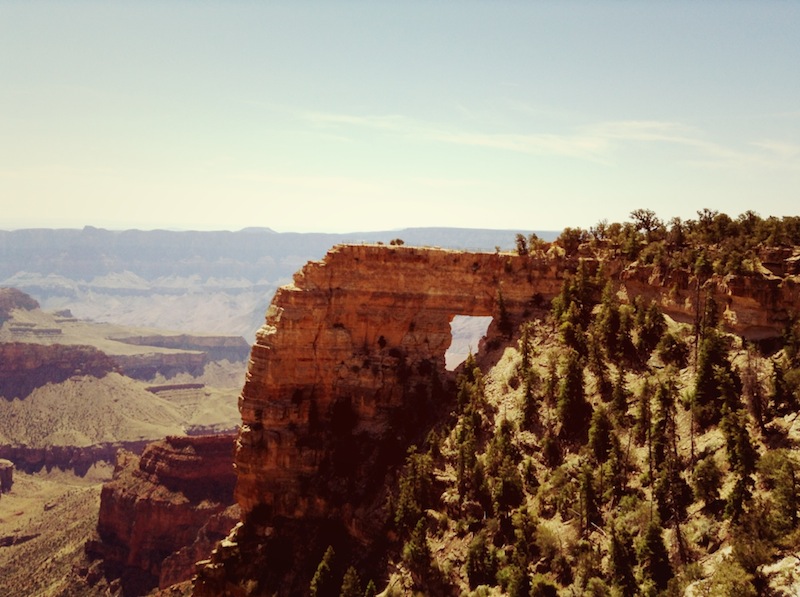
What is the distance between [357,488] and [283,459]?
697 cm

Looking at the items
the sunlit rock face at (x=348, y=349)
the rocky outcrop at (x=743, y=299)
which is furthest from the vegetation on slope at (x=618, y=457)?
the sunlit rock face at (x=348, y=349)

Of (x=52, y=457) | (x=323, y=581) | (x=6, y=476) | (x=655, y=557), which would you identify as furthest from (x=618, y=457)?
(x=52, y=457)

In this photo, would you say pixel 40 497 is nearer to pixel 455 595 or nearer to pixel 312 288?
pixel 312 288

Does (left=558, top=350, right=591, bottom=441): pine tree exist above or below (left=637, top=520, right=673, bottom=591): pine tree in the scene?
above

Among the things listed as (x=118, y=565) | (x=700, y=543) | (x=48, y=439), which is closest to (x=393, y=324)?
(x=700, y=543)

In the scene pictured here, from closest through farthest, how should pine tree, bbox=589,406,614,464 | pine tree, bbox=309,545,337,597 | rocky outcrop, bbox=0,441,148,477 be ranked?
pine tree, bbox=589,406,614,464 → pine tree, bbox=309,545,337,597 → rocky outcrop, bbox=0,441,148,477

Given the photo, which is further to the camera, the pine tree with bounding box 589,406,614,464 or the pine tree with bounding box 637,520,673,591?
the pine tree with bounding box 589,406,614,464

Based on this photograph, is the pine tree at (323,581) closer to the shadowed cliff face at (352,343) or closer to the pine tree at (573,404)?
the shadowed cliff face at (352,343)

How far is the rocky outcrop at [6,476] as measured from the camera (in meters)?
165

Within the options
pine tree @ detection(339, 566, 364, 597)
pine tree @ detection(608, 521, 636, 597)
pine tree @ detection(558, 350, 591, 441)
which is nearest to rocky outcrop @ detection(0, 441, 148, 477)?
pine tree @ detection(339, 566, 364, 597)

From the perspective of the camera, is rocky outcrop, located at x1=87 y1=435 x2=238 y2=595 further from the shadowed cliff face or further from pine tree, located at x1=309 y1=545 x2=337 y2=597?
pine tree, located at x1=309 y1=545 x2=337 y2=597

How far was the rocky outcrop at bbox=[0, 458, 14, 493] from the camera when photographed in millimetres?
164750

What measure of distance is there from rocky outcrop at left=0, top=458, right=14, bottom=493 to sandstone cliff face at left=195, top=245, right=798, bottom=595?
388 feet

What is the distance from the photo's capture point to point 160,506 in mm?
120125
